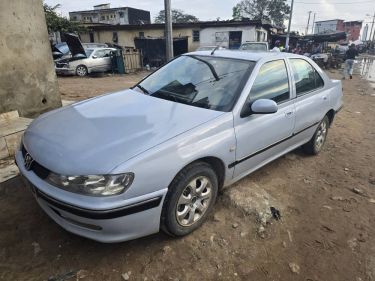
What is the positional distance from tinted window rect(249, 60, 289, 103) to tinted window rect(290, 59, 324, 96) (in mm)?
275

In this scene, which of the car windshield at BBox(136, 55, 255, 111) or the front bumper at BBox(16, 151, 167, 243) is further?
the car windshield at BBox(136, 55, 255, 111)

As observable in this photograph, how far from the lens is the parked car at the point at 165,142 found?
2.22 m

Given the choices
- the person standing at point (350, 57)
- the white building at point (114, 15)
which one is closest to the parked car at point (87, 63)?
the person standing at point (350, 57)

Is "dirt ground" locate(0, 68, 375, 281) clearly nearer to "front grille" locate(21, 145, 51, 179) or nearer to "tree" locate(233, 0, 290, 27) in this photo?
"front grille" locate(21, 145, 51, 179)

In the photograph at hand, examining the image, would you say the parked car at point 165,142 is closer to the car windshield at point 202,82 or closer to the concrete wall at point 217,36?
the car windshield at point 202,82

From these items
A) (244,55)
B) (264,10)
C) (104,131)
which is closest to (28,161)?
(104,131)

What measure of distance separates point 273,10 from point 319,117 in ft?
212

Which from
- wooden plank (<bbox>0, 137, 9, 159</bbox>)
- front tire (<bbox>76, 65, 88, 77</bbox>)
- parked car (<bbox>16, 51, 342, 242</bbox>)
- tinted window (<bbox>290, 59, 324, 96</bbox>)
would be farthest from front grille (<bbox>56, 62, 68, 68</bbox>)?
tinted window (<bbox>290, 59, 324, 96</bbox>)

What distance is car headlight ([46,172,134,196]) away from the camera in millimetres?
2170

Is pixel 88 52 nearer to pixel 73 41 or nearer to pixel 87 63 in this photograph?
pixel 87 63

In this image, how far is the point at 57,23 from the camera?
2202 cm

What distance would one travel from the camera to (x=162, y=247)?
2.69 m

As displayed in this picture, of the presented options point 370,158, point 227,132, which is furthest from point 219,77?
point 370,158

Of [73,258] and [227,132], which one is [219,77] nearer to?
[227,132]
